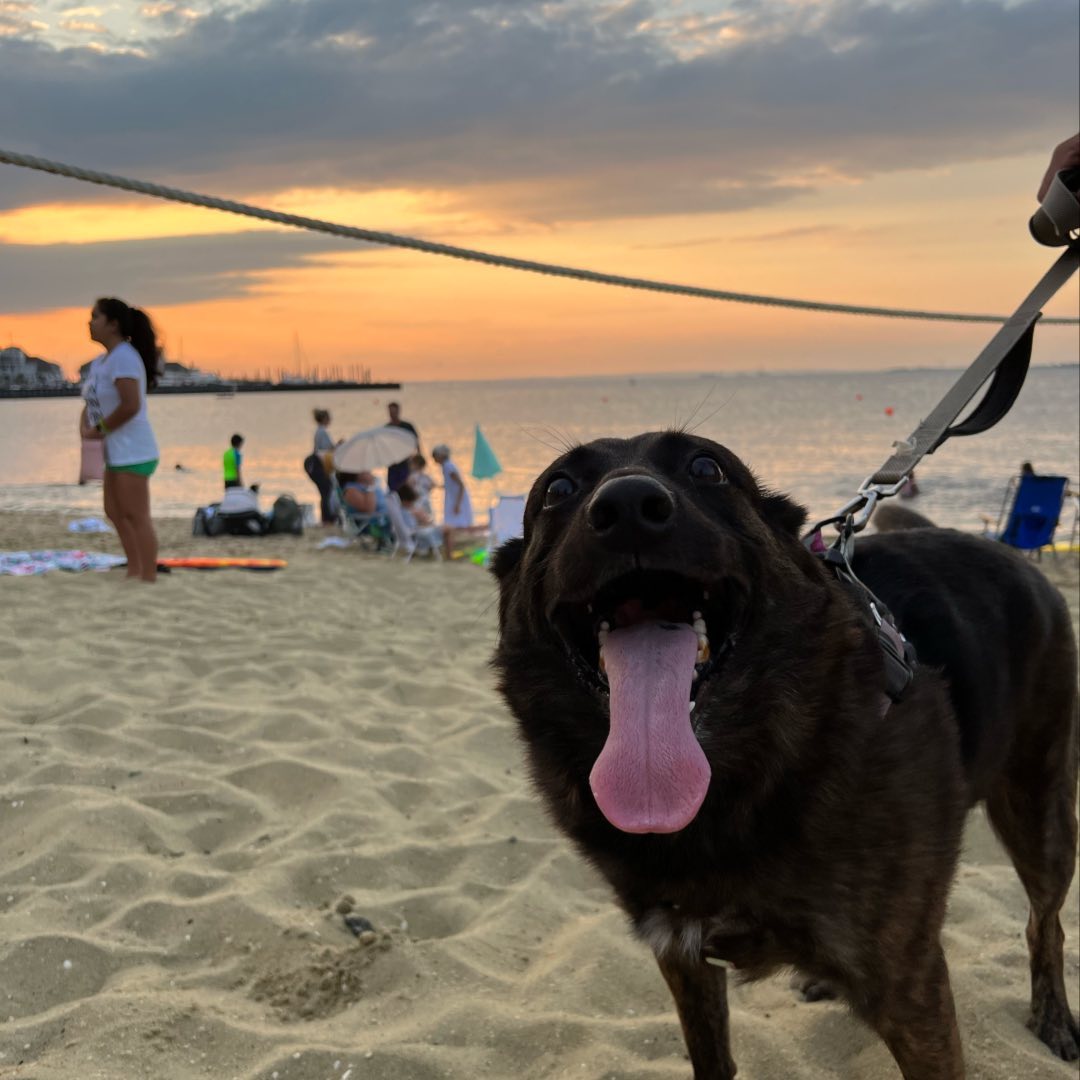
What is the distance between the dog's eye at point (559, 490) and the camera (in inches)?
85.0

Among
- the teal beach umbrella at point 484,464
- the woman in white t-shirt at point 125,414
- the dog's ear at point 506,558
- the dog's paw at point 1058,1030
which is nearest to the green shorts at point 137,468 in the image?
the woman in white t-shirt at point 125,414

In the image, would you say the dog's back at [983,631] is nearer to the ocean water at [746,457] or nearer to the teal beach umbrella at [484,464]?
the ocean water at [746,457]

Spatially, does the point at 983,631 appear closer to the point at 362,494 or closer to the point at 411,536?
the point at 411,536

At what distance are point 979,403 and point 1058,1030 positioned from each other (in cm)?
170

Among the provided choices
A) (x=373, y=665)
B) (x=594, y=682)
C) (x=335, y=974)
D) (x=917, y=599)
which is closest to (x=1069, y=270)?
(x=917, y=599)

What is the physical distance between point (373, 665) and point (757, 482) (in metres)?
4.18

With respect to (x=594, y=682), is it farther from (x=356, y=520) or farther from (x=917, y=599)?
(x=356, y=520)

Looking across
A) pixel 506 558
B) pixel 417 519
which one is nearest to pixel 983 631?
pixel 506 558

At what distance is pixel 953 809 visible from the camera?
2.11 metres

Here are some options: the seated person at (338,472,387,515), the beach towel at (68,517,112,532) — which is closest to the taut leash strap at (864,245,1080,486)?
the seated person at (338,472,387,515)

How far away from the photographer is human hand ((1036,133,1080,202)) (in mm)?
2689

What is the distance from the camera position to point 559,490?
2176mm

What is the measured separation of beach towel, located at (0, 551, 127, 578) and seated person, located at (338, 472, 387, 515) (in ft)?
13.5

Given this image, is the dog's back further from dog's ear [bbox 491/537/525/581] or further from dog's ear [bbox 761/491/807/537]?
dog's ear [bbox 491/537/525/581]
